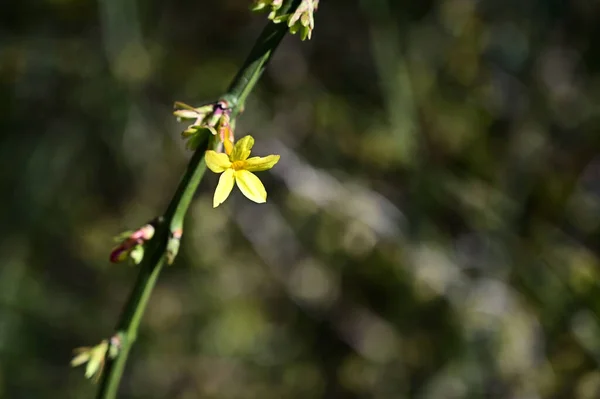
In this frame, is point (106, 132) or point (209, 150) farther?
point (106, 132)

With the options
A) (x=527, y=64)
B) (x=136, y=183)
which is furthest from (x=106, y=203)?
(x=527, y=64)

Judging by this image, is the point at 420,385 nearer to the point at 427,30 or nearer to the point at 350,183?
the point at 350,183

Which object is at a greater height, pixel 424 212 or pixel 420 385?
pixel 424 212

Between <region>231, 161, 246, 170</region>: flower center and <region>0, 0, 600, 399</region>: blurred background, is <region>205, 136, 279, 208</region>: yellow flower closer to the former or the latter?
<region>231, 161, 246, 170</region>: flower center

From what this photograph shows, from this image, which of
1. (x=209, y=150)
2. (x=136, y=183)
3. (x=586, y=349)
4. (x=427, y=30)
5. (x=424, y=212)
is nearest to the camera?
(x=209, y=150)


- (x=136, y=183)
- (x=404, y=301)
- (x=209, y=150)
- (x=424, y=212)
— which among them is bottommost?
(x=136, y=183)

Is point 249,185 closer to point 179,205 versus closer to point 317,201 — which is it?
point 179,205
